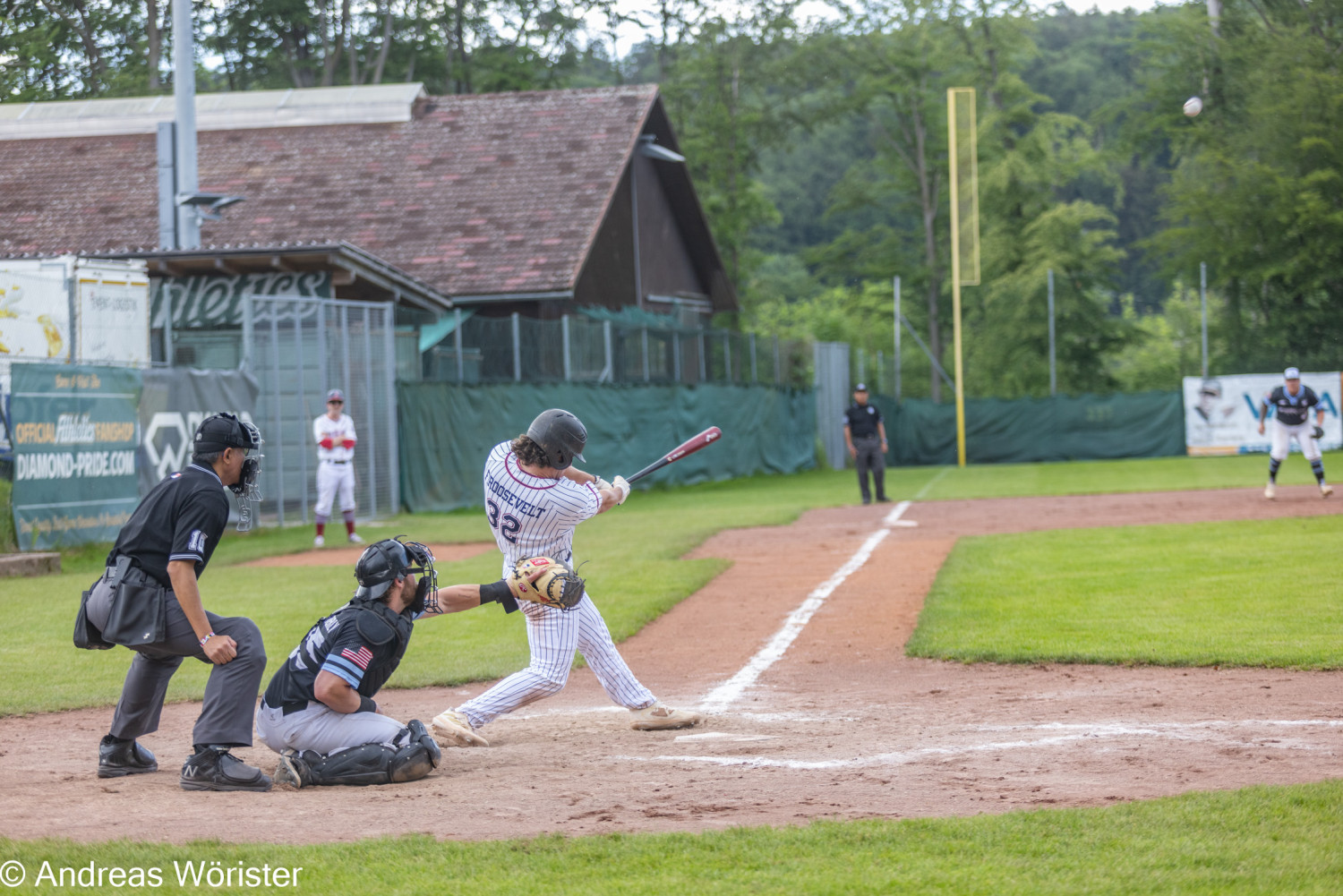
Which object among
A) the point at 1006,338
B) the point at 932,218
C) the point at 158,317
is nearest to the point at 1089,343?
the point at 1006,338

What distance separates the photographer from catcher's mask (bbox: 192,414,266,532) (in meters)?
6.04

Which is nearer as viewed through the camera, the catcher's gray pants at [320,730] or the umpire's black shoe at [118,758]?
the catcher's gray pants at [320,730]

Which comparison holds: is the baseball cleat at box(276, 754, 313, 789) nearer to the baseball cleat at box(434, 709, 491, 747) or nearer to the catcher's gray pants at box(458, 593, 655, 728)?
the baseball cleat at box(434, 709, 491, 747)

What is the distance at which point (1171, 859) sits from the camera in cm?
444

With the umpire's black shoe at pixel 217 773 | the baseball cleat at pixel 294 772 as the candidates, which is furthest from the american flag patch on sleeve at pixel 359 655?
the umpire's black shoe at pixel 217 773

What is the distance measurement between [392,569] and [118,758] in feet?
5.12

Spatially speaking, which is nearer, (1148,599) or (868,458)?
(1148,599)

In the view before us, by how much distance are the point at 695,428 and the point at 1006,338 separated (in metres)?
19.6

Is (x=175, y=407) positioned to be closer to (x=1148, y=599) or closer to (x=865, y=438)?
(x=865, y=438)

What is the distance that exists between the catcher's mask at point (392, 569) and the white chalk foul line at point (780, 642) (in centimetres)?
217

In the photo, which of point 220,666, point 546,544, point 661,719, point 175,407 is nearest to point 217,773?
point 220,666

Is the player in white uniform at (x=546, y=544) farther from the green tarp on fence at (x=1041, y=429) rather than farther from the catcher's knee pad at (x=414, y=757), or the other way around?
the green tarp on fence at (x=1041, y=429)

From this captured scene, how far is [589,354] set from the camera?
1063 inches

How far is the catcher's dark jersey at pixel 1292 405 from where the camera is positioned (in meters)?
19.5
